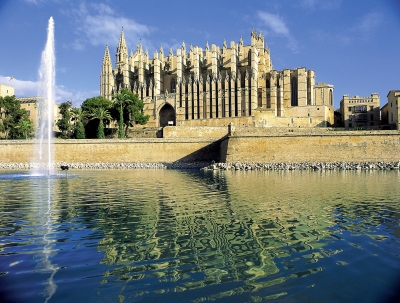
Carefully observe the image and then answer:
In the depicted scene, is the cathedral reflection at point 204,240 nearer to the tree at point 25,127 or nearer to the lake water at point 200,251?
the lake water at point 200,251

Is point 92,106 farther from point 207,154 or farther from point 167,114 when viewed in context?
point 207,154

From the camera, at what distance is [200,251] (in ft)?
22.6

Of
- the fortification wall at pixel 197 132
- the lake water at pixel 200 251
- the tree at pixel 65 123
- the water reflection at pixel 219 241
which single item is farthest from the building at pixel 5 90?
the water reflection at pixel 219 241

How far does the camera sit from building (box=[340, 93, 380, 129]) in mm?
48969

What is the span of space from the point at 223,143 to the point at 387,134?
1462cm

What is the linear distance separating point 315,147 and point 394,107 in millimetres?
15762

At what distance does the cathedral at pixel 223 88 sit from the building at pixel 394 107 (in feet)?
23.9

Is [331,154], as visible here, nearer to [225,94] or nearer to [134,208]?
[225,94]

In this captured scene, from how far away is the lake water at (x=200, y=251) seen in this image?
511cm

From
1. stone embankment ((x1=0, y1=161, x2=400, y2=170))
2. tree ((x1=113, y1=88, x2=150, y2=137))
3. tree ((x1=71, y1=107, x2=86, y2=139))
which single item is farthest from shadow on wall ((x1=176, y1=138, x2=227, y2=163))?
tree ((x1=71, y1=107, x2=86, y2=139))

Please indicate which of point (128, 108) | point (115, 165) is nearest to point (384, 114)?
point (128, 108)

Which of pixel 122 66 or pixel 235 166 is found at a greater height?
pixel 122 66

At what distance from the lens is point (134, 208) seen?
11711mm

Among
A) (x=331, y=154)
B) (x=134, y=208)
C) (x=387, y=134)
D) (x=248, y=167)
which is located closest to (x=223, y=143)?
(x=248, y=167)
